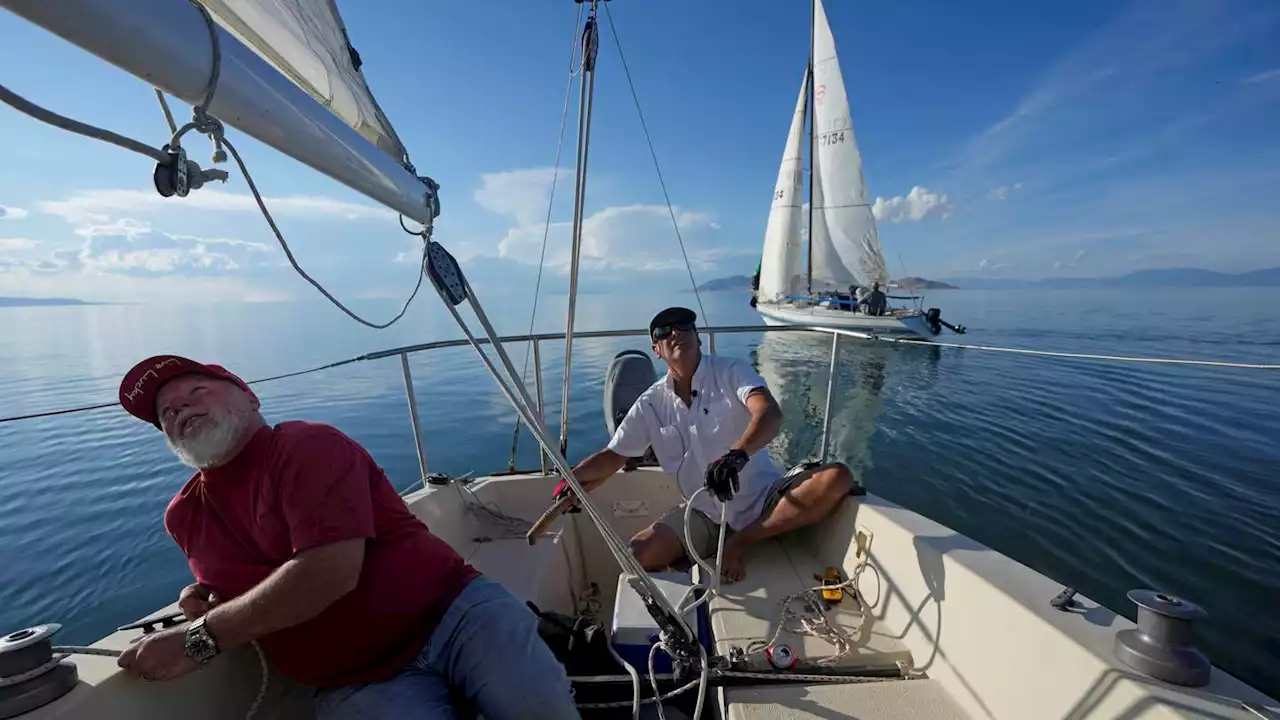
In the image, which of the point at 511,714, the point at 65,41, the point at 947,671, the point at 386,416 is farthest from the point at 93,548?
the point at 947,671

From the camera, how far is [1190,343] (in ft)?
59.1

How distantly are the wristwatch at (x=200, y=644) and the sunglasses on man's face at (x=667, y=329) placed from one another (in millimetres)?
1739

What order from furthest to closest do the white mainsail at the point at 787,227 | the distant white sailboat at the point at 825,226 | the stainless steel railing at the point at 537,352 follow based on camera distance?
the white mainsail at the point at 787,227 < the distant white sailboat at the point at 825,226 < the stainless steel railing at the point at 537,352

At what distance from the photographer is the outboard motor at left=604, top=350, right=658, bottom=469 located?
3811 mm

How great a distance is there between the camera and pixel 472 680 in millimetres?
1294

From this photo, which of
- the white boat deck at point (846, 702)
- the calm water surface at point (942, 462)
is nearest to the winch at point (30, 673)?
the white boat deck at point (846, 702)

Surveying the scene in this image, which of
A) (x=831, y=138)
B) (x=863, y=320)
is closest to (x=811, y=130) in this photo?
(x=831, y=138)

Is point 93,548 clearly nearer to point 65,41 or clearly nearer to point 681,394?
point 681,394

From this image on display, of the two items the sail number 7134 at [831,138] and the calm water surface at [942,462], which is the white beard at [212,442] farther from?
the sail number 7134 at [831,138]

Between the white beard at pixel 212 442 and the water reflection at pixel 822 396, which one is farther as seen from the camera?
the water reflection at pixel 822 396

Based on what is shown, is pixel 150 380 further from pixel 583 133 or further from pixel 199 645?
pixel 583 133

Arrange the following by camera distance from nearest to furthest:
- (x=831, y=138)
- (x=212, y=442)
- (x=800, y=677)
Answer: (x=212, y=442) → (x=800, y=677) → (x=831, y=138)

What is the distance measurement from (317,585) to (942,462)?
25.3 feet

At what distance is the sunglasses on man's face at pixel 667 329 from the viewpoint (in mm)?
2398
